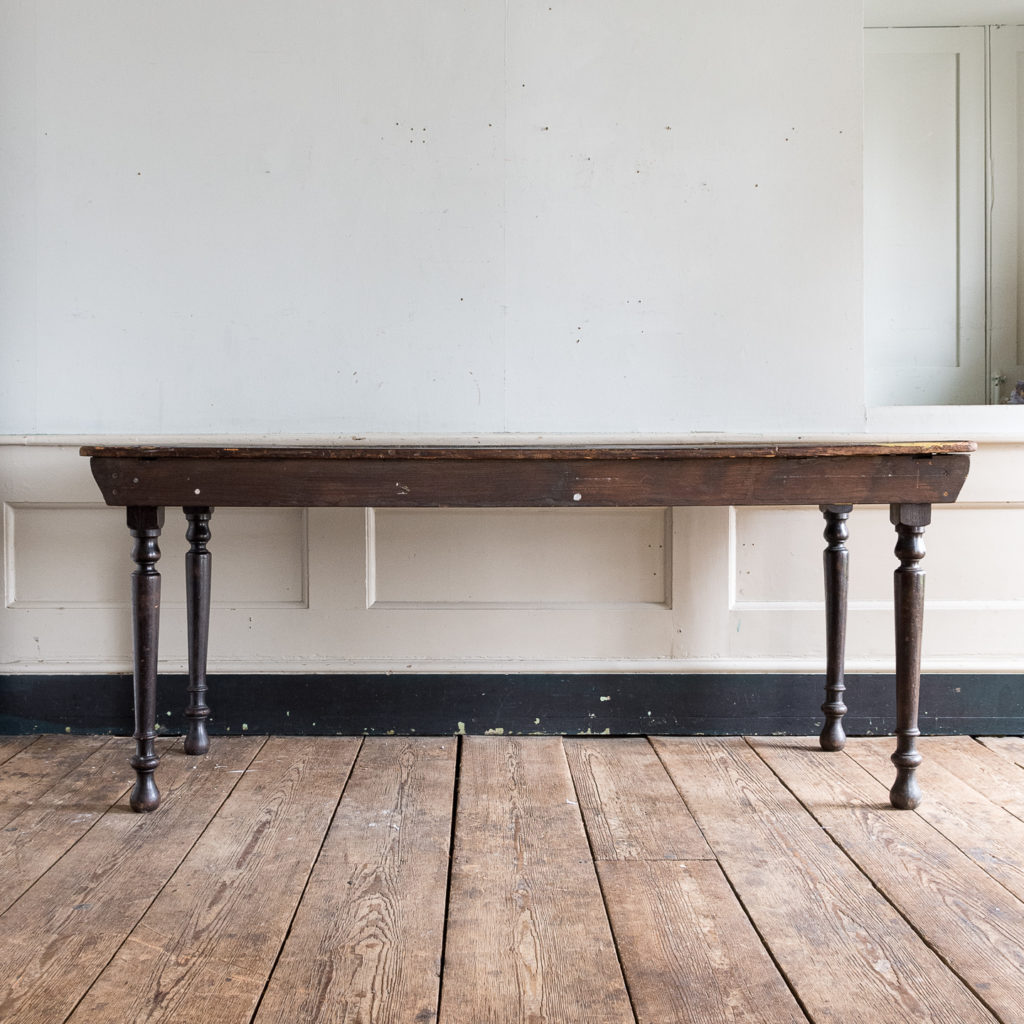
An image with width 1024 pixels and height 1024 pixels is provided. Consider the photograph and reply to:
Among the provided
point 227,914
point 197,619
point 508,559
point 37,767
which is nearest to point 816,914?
point 227,914

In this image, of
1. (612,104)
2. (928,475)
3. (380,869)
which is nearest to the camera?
(380,869)

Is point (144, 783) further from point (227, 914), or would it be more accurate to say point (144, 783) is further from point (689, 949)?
point (689, 949)

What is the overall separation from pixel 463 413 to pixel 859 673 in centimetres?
133

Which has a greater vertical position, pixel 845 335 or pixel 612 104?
pixel 612 104

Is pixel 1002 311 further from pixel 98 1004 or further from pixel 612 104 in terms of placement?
pixel 98 1004

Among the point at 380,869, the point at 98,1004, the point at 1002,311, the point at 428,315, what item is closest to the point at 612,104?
the point at 428,315

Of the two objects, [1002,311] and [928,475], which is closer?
[928,475]

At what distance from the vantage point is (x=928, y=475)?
191 cm

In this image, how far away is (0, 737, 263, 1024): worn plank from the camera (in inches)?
49.8

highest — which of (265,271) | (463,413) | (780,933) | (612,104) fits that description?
(612,104)

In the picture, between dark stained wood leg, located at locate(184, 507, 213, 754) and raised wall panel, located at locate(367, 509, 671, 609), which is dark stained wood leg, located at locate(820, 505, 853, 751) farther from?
dark stained wood leg, located at locate(184, 507, 213, 754)

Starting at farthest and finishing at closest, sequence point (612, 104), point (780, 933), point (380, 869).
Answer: point (612, 104) → point (380, 869) → point (780, 933)

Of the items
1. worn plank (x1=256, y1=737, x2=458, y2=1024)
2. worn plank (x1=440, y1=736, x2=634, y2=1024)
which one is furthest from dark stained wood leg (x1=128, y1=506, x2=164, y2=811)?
worn plank (x1=440, y1=736, x2=634, y2=1024)

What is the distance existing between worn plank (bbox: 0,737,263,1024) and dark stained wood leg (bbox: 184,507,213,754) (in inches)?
6.9
